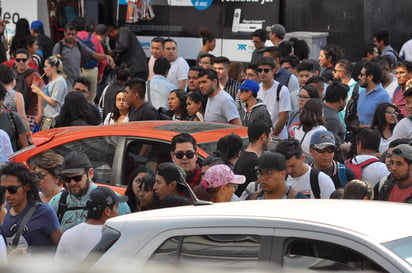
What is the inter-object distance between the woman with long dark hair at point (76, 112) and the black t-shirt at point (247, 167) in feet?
9.99

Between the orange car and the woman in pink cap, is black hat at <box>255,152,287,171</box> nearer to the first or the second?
the woman in pink cap

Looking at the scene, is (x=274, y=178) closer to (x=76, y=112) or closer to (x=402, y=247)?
(x=402, y=247)

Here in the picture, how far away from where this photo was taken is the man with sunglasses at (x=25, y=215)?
5883 mm

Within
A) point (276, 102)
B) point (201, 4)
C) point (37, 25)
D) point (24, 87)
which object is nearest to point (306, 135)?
point (276, 102)

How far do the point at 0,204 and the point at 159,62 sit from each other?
6436 mm

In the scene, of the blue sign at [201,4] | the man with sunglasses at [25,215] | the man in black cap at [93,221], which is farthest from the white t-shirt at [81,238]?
the blue sign at [201,4]

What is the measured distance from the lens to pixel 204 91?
1022 cm

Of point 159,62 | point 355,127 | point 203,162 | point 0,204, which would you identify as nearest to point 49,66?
point 159,62

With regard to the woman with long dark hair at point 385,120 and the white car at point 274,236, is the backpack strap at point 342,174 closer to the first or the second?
the woman with long dark hair at point 385,120

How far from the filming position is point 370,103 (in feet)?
34.6

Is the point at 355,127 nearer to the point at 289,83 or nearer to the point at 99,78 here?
the point at 289,83

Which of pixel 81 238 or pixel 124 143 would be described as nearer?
pixel 81 238

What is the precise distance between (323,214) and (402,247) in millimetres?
386

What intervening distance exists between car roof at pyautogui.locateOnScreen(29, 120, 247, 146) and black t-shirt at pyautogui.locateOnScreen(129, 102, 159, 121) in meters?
1.24
